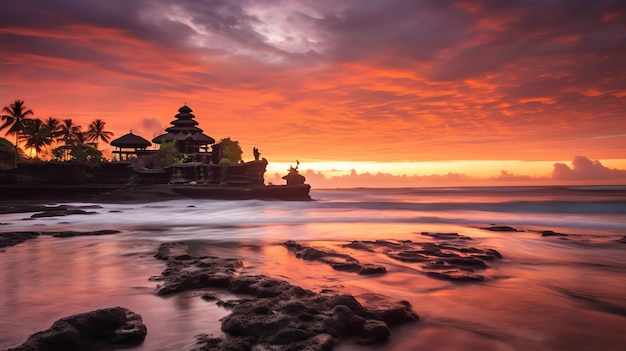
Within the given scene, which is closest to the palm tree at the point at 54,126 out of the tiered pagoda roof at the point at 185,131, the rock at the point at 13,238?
the tiered pagoda roof at the point at 185,131

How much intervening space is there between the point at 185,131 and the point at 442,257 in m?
54.6

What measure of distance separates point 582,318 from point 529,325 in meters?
1.20

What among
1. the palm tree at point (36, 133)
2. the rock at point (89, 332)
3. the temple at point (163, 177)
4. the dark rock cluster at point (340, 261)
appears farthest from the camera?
the palm tree at point (36, 133)

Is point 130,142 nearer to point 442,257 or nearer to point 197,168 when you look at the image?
point 197,168

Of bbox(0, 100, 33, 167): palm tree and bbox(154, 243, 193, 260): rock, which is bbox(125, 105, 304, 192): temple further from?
bbox(154, 243, 193, 260): rock

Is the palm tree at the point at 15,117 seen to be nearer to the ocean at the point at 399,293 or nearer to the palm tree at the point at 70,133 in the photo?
the palm tree at the point at 70,133

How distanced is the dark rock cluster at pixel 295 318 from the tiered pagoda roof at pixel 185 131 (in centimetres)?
4999

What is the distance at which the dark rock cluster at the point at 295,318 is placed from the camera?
4270 mm

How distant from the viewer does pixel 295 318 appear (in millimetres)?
4750

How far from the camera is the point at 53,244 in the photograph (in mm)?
13117

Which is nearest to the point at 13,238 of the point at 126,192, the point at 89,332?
the point at 89,332

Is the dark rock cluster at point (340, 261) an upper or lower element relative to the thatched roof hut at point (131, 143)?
lower

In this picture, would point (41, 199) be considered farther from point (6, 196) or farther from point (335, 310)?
point (335, 310)

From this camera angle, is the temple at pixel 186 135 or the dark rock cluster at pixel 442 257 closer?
the dark rock cluster at pixel 442 257
